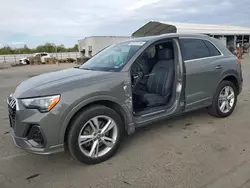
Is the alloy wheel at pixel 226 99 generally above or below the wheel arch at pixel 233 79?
below

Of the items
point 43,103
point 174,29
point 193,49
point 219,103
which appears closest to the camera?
point 43,103

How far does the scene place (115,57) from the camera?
378 cm

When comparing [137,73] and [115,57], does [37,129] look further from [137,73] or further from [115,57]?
[137,73]

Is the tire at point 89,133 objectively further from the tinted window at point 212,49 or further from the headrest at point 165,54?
the tinted window at point 212,49

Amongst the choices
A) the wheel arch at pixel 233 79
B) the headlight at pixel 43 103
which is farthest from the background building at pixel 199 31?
the headlight at pixel 43 103

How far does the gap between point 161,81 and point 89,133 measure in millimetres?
1769

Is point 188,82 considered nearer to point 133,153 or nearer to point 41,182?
point 133,153

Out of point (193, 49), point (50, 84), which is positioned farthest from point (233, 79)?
point (50, 84)

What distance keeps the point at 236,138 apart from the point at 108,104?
221 cm

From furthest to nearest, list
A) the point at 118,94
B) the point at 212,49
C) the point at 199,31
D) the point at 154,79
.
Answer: the point at 199,31
the point at 212,49
the point at 154,79
the point at 118,94

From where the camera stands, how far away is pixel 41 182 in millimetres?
2713

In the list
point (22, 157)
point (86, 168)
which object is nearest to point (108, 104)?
point (86, 168)

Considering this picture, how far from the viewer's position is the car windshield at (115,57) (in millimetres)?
3467

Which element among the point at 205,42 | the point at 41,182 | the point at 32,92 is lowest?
the point at 41,182
